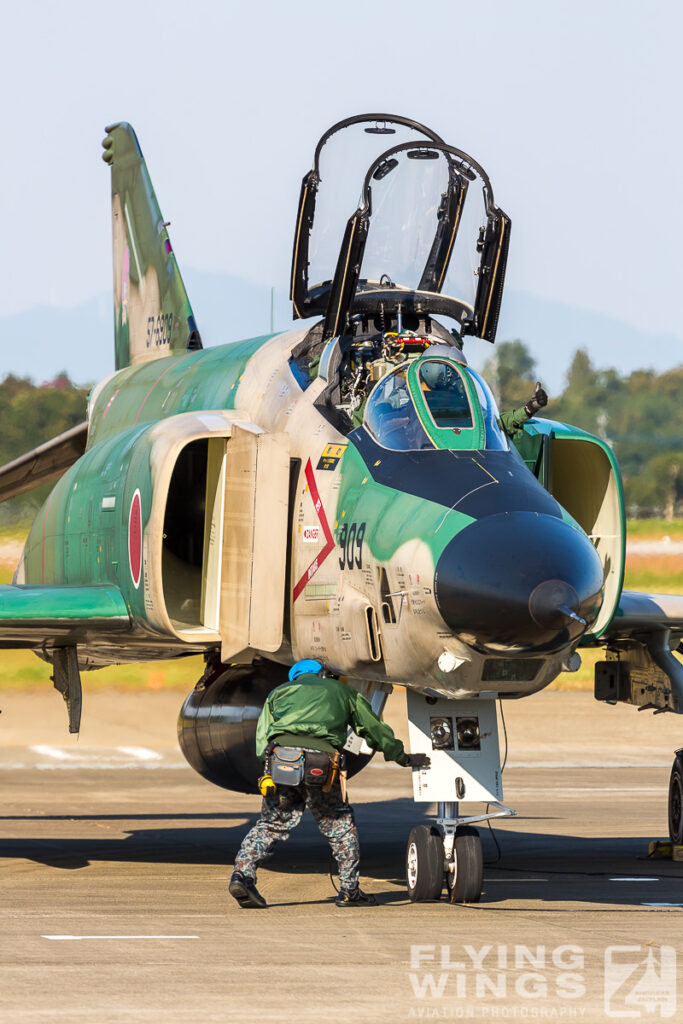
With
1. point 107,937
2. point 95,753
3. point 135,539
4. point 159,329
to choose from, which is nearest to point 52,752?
point 95,753

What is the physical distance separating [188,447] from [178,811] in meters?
7.34

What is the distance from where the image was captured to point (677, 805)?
13852 millimetres

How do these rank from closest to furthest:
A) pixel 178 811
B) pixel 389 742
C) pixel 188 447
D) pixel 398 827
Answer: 1. pixel 389 742
2. pixel 188 447
3. pixel 398 827
4. pixel 178 811

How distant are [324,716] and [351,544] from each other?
1.09m

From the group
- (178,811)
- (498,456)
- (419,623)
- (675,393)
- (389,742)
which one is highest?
(675,393)

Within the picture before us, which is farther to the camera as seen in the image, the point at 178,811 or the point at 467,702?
the point at 178,811

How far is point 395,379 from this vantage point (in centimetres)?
1045

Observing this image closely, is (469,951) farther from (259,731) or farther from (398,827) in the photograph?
(398,827)

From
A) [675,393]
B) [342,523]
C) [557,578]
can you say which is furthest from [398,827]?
[675,393]

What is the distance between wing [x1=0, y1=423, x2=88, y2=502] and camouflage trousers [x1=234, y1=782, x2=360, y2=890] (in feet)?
21.7

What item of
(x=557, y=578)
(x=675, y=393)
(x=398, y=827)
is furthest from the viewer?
(x=675, y=393)

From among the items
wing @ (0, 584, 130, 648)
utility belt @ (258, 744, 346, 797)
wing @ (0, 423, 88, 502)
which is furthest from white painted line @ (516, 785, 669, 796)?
utility belt @ (258, 744, 346, 797)

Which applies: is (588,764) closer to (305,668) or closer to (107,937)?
(305,668)

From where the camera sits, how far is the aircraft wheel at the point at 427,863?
33.2 feet
